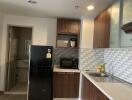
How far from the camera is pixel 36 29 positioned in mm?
4508

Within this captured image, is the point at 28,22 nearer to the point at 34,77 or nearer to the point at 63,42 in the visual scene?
the point at 63,42

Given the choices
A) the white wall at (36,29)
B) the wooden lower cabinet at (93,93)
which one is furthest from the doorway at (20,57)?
the wooden lower cabinet at (93,93)

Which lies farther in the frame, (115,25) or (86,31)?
(86,31)

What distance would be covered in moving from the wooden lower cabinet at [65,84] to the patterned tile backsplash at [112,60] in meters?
0.41

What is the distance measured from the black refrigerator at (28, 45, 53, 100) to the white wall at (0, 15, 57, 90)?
79 centimetres

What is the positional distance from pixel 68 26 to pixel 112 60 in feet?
5.39

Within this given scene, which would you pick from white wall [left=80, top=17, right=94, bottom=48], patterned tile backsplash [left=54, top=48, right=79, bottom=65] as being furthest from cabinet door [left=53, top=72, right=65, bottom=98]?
white wall [left=80, top=17, right=94, bottom=48]

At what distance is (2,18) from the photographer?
430 centimetres

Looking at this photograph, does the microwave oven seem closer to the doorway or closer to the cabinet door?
the cabinet door

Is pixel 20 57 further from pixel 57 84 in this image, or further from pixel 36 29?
pixel 57 84

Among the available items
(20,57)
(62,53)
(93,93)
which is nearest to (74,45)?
(62,53)

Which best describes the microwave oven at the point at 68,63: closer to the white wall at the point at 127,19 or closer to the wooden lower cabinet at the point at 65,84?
the wooden lower cabinet at the point at 65,84

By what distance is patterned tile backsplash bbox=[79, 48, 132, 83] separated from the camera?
2583mm

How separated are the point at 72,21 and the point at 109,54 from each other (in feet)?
4.83
